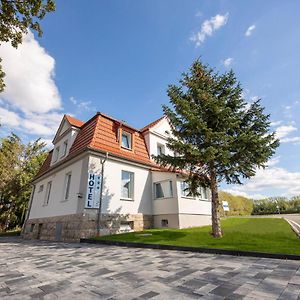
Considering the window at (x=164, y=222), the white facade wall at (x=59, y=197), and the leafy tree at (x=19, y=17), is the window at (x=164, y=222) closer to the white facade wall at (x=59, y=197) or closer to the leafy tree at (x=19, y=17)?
the white facade wall at (x=59, y=197)

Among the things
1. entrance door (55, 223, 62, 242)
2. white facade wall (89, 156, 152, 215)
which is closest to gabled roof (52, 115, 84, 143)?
white facade wall (89, 156, 152, 215)

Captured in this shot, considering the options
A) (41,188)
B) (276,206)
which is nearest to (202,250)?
(41,188)

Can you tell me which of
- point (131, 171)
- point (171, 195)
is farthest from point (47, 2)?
point (171, 195)

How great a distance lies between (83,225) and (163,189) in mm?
6543

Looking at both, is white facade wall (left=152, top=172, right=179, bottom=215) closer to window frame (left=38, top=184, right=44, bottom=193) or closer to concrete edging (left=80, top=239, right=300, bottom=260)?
concrete edging (left=80, top=239, right=300, bottom=260)

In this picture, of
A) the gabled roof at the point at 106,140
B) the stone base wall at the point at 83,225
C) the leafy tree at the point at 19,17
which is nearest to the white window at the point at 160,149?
the gabled roof at the point at 106,140

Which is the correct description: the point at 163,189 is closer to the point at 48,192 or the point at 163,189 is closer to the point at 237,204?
the point at 48,192

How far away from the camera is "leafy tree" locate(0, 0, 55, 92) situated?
6965 millimetres

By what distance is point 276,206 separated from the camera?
4822 centimetres

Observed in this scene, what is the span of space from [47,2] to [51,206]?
43.0 feet

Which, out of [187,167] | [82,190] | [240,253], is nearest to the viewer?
[240,253]

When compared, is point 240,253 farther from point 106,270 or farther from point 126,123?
point 126,123

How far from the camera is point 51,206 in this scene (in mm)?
15062

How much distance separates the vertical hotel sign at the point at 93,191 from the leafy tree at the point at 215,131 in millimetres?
4219
